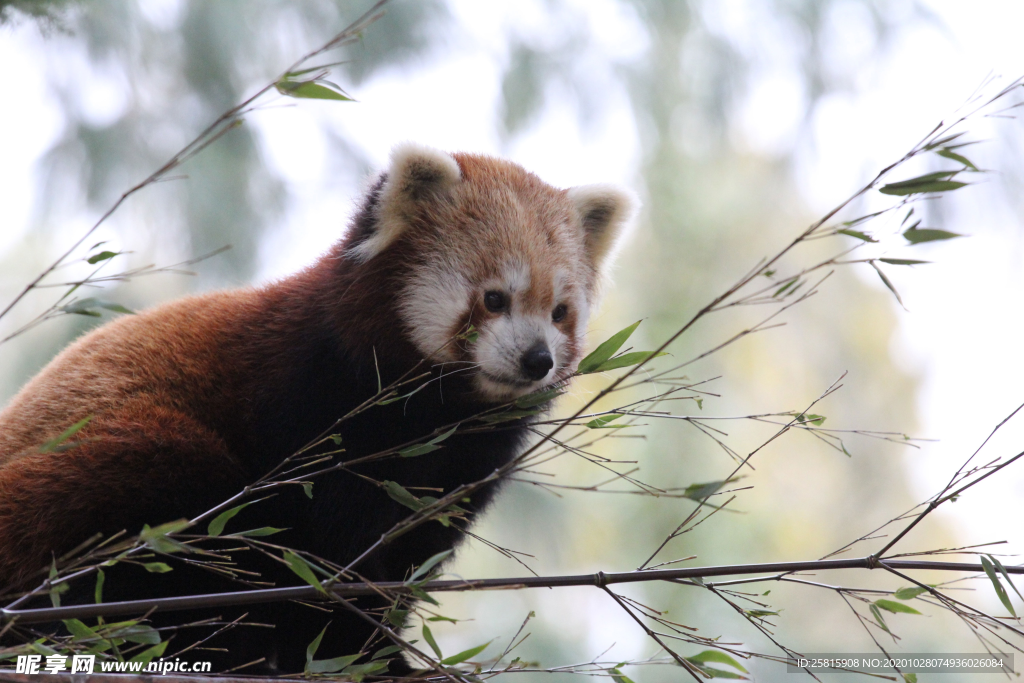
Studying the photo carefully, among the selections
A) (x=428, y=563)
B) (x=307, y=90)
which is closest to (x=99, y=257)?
(x=307, y=90)

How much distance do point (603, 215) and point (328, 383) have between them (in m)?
1.12

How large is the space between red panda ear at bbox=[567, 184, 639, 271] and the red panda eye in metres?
0.55

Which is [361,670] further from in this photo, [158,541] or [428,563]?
[158,541]

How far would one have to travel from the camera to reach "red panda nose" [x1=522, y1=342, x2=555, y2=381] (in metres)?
2.01

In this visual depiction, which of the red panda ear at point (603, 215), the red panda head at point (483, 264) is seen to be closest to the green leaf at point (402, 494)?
the red panda head at point (483, 264)

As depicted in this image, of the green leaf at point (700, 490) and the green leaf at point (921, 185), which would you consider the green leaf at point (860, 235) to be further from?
the green leaf at point (700, 490)

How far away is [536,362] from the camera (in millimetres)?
2006

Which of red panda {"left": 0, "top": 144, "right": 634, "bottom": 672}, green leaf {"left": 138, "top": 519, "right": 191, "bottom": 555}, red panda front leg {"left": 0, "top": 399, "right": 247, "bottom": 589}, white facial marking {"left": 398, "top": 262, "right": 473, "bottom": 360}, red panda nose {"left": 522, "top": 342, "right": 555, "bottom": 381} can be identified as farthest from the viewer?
white facial marking {"left": 398, "top": 262, "right": 473, "bottom": 360}

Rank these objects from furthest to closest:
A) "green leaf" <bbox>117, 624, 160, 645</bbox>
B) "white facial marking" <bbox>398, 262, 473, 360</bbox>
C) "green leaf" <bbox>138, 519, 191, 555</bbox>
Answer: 1. "white facial marking" <bbox>398, 262, 473, 360</bbox>
2. "green leaf" <bbox>117, 624, 160, 645</bbox>
3. "green leaf" <bbox>138, 519, 191, 555</bbox>

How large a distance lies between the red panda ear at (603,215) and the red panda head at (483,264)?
0.09m

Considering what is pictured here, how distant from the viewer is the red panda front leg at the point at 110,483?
5.73 ft

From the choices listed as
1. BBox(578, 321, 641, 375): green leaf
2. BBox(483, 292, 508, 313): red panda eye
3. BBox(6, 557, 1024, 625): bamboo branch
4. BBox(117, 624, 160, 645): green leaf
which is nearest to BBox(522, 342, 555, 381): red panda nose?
BBox(483, 292, 508, 313): red panda eye

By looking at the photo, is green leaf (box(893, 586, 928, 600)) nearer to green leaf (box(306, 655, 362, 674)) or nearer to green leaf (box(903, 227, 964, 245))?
green leaf (box(903, 227, 964, 245))

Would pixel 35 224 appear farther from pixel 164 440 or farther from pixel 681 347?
pixel 681 347
